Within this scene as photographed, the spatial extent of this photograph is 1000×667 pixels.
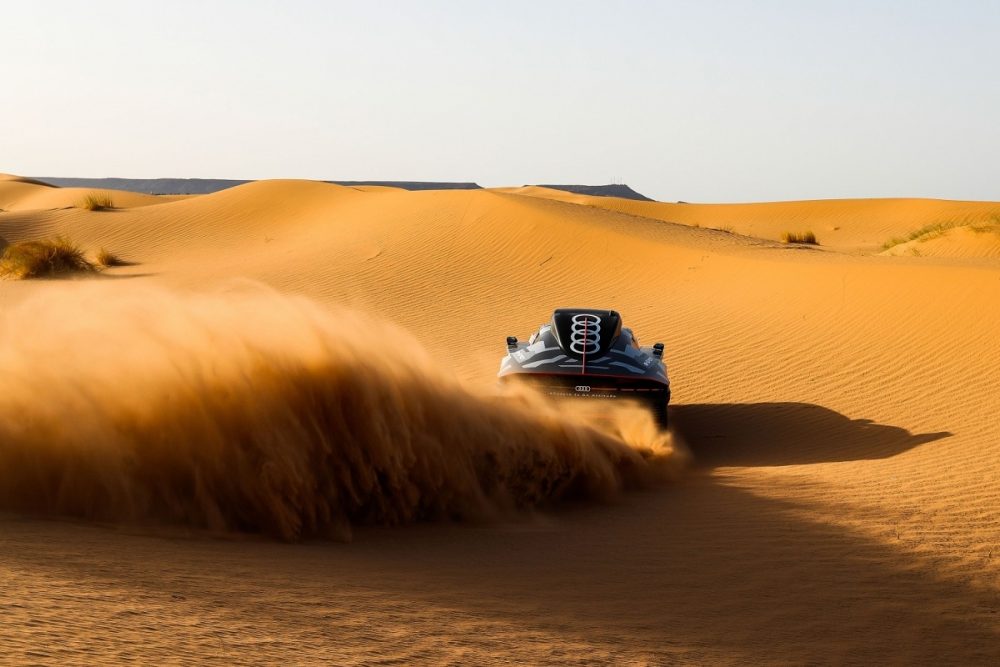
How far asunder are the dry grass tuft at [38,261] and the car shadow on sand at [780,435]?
18439 millimetres

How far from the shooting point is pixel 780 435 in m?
11.5

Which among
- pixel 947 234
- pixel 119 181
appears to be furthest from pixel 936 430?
pixel 119 181

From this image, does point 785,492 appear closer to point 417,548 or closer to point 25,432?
point 417,548

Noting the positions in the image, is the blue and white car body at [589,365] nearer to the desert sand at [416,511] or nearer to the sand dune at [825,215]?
the desert sand at [416,511]

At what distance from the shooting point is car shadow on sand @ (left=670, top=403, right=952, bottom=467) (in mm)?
10211

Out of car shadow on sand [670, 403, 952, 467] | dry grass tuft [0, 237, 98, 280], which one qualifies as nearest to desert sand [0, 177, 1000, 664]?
car shadow on sand [670, 403, 952, 467]

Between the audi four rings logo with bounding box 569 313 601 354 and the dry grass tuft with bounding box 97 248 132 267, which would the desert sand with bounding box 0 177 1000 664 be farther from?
the dry grass tuft with bounding box 97 248 132 267

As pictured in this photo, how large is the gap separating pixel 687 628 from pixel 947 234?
→ 32044 mm

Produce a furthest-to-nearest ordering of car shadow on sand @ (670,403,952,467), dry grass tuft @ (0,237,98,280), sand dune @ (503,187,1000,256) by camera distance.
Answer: sand dune @ (503,187,1000,256) < dry grass tuft @ (0,237,98,280) < car shadow on sand @ (670,403,952,467)

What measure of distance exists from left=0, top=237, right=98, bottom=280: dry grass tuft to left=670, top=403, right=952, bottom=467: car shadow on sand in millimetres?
18439

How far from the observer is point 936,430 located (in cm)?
1112

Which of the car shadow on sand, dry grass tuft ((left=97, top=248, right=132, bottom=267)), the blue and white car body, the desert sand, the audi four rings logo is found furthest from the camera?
dry grass tuft ((left=97, top=248, right=132, bottom=267))

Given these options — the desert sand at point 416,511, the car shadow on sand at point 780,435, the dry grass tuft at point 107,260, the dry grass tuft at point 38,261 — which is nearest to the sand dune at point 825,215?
the dry grass tuft at point 107,260

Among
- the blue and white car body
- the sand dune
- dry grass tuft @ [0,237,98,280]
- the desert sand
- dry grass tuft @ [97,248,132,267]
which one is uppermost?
the sand dune
